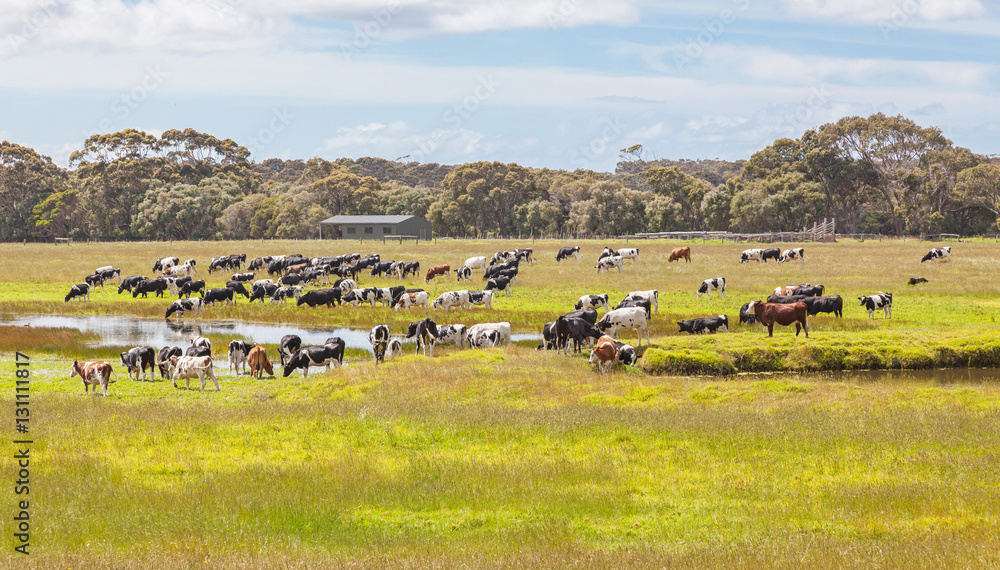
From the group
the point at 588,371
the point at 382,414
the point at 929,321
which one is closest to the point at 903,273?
the point at 929,321

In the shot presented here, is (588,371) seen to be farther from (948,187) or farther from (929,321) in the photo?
(948,187)

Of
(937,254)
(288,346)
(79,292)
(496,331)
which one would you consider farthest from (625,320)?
(937,254)

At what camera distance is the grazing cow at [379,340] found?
2511 centimetres

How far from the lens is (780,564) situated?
8.37 m

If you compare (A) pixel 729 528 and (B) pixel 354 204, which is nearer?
(A) pixel 729 528

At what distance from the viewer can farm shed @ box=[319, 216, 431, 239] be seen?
4456 inches

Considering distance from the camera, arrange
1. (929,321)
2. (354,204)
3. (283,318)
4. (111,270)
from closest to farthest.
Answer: (929,321), (283,318), (111,270), (354,204)

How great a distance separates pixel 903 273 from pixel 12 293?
50.6 meters

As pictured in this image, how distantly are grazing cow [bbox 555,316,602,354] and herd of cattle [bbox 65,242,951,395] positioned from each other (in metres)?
0.03

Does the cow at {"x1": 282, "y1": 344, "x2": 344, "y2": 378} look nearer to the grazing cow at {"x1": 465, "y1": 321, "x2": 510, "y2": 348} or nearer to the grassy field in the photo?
the grassy field

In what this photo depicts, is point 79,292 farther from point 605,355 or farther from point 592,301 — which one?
point 605,355

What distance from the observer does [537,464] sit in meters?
12.8

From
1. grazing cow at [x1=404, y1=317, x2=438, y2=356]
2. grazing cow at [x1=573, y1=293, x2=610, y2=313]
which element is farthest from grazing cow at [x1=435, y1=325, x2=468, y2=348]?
grazing cow at [x1=573, y1=293, x2=610, y2=313]

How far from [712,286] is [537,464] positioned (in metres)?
28.5
